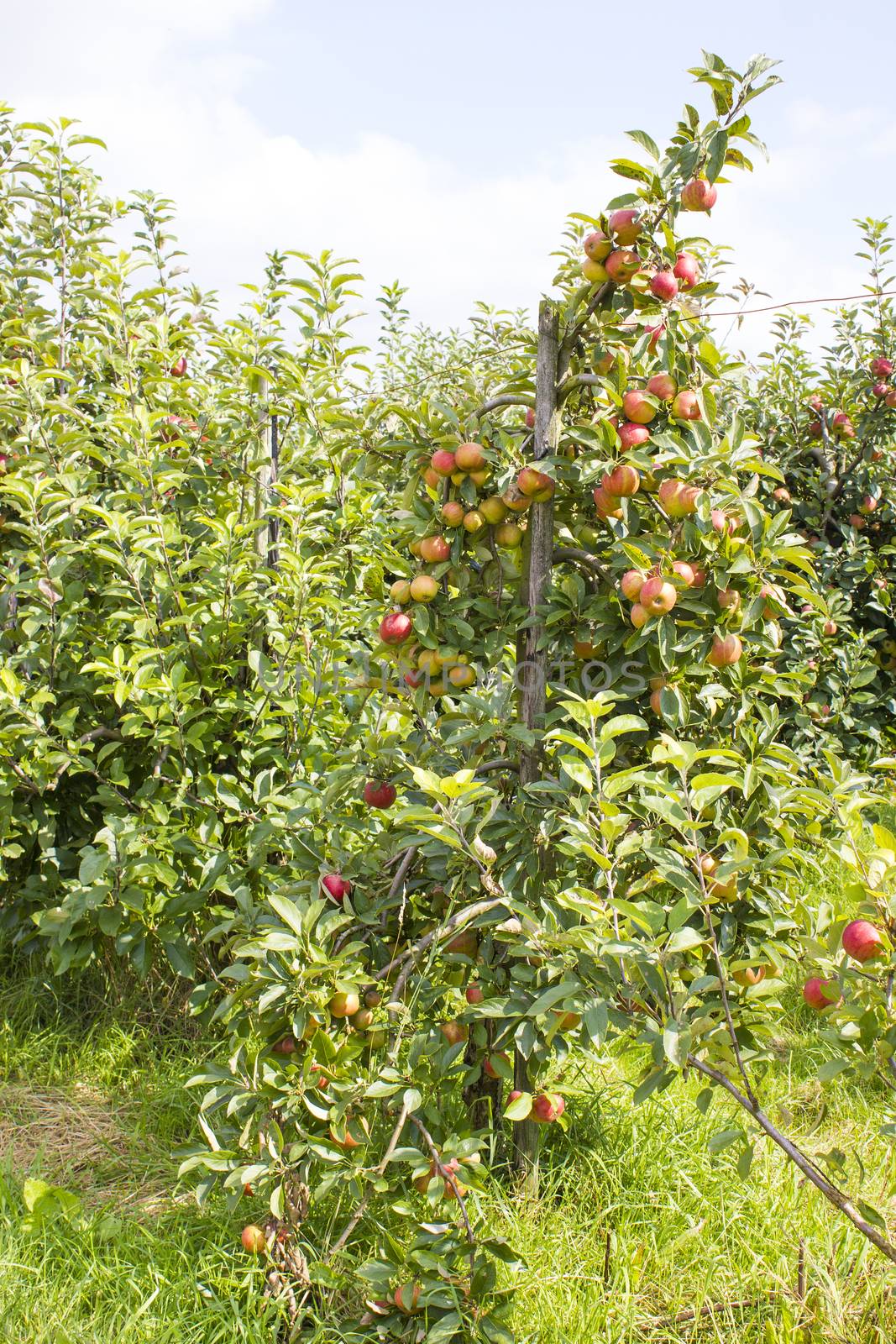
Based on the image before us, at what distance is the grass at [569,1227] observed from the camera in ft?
5.67

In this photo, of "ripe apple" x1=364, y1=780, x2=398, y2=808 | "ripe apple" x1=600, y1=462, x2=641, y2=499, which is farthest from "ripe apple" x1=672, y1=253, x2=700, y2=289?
"ripe apple" x1=364, y1=780, x2=398, y2=808

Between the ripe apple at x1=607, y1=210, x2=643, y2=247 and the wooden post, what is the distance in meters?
0.21

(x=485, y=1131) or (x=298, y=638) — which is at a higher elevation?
(x=298, y=638)

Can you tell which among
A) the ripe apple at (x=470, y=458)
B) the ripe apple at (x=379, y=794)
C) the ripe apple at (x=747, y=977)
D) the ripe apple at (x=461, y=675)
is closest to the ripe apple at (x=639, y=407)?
the ripe apple at (x=470, y=458)

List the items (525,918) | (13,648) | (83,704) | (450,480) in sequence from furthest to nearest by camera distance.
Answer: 1. (13,648)
2. (83,704)
3. (450,480)
4. (525,918)

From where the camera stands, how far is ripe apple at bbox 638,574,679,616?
5.47 feet

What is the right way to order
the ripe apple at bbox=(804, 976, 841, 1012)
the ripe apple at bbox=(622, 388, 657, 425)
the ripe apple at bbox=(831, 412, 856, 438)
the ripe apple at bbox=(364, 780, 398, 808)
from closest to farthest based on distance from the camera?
the ripe apple at bbox=(804, 976, 841, 1012) < the ripe apple at bbox=(622, 388, 657, 425) < the ripe apple at bbox=(364, 780, 398, 808) < the ripe apple at bbox=(831, 412, 856, 438)

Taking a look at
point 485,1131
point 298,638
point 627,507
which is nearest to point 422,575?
point 627,507

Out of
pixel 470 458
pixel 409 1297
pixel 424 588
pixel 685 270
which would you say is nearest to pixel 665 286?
pixel 685 270

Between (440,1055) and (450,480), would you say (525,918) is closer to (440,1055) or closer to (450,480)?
(440,1055)

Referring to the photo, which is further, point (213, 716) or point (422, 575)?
point (213, 716)

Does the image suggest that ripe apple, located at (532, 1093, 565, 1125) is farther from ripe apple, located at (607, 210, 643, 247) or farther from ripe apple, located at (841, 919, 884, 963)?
ripe apple, located at (607, 210, 643, 247)

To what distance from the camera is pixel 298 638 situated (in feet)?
8.52

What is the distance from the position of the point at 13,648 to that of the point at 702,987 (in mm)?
2357
